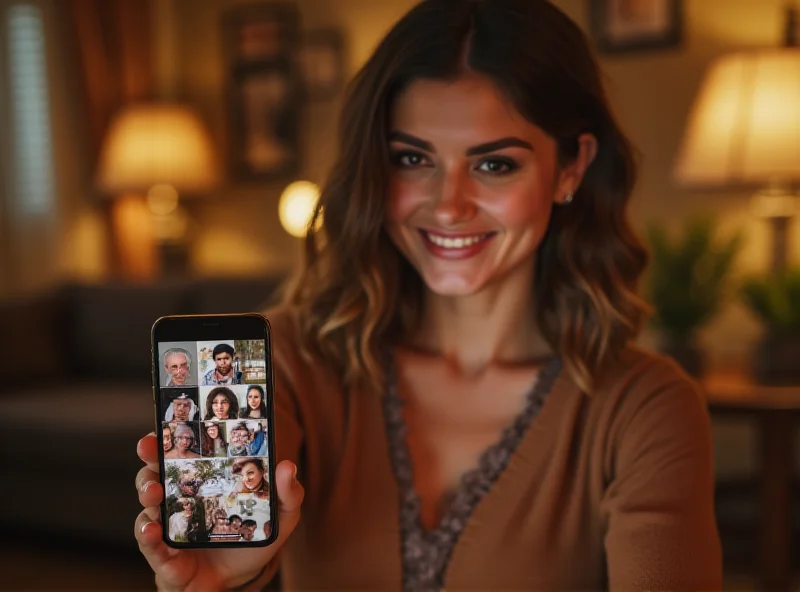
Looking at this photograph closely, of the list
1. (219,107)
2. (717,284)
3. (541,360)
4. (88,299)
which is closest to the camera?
(541,360)

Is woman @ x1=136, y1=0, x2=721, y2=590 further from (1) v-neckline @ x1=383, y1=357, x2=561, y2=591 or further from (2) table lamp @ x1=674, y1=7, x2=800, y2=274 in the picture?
(2) table lamp @ x1=674, y1=7, x2=800, y2=274

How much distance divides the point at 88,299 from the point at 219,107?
4.06 feet

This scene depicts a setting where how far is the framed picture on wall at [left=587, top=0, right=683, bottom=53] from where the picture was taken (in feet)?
10.3

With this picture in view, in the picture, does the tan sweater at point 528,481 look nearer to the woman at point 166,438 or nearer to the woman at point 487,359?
the woman at point 487,359

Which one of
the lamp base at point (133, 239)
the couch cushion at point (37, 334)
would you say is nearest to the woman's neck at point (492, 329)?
the couch cushion at point (37, 334)

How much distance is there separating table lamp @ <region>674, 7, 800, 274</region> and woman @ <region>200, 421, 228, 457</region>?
1.98 meters

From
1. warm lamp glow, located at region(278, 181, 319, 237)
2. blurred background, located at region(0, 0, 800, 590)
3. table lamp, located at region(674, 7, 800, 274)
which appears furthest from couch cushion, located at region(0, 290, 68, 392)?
table lamp, located at region(674, 7, 800, 274)

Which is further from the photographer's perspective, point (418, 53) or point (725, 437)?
point (725, 437)

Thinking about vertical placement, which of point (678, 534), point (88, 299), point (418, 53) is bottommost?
point (88, 299)

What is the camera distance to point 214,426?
0.83 meters

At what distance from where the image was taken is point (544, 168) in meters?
1.17

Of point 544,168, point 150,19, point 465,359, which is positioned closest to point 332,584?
point 465,359

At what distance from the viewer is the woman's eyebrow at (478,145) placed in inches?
43.8

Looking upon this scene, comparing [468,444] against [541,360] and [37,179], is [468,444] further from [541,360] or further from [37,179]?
[37,179]
